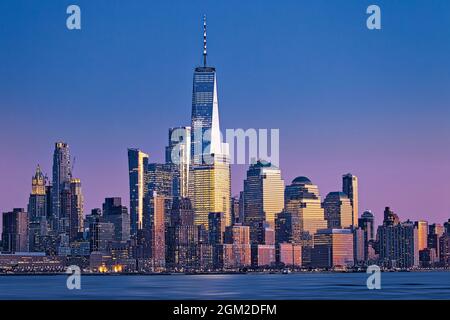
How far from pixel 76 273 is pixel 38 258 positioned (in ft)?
417

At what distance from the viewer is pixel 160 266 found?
463ft

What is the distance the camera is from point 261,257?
146 metres

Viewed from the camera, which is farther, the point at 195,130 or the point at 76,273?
the point at 195,130

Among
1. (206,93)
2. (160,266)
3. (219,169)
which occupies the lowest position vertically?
(160,266)

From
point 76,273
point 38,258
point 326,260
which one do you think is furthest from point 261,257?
point 76,273
